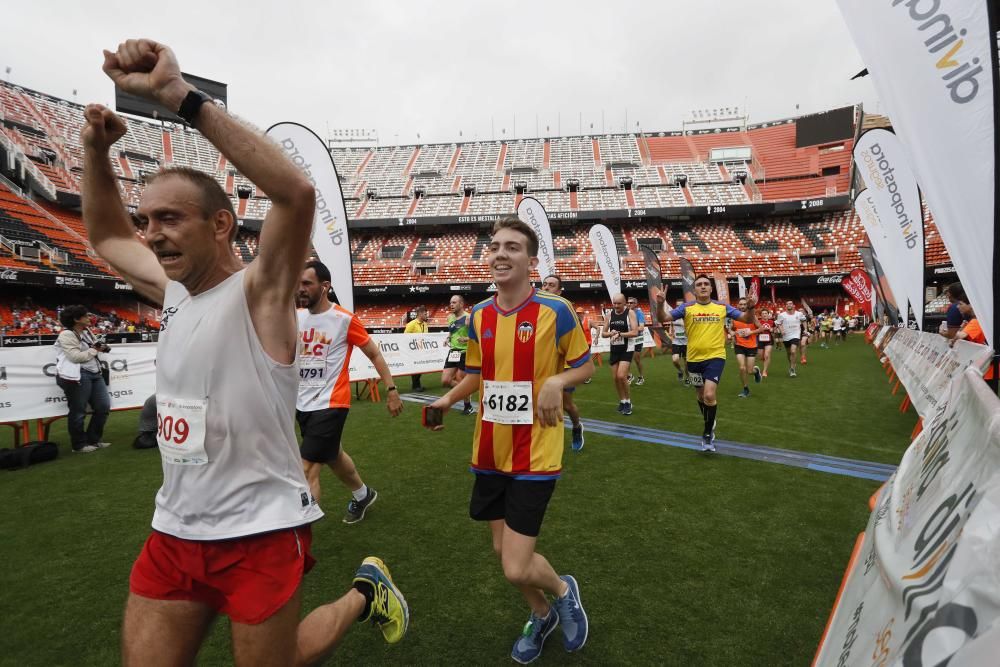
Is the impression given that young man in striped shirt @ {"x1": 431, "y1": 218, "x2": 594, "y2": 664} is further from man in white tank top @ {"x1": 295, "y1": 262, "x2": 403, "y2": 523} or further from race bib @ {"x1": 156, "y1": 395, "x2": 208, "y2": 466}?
man in white tank top @ {"x1": 295, "y1": 262, "x2": 403, "y2": 523}

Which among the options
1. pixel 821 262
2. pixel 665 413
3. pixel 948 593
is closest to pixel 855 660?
pixel 948 593

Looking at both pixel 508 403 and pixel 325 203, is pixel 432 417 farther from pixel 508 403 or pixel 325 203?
pixel 325 203

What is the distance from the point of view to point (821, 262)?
122 ft

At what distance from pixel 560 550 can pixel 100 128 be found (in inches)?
135

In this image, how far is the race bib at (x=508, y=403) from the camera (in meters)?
2.55

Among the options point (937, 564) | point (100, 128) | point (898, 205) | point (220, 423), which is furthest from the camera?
point (898, 205)

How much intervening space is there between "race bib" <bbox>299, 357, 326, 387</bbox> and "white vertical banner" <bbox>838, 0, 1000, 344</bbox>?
3992mm

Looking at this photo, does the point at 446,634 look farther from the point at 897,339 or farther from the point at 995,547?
the point at 897,339

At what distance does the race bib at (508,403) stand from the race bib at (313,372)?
70.0 inches

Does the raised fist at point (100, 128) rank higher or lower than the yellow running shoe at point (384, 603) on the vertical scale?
higher

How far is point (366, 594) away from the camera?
86.7 inches

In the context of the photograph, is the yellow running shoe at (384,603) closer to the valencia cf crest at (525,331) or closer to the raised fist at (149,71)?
the valencia cf crest at (525,331)

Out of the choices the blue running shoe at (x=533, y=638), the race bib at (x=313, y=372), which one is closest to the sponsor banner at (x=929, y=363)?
the blue running shoe at (x=533, y=638)

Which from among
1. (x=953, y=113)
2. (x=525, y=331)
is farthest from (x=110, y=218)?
(x=953, y=113)
